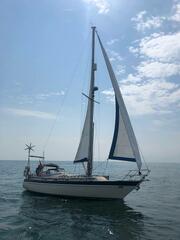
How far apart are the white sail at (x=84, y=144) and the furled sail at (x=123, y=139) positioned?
3.72 m

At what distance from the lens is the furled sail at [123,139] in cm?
2533

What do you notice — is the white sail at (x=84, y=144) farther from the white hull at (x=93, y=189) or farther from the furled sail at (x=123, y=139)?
the furled sail at (x=123, y=139)

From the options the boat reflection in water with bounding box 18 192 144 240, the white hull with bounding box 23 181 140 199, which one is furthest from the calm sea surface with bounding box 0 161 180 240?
the white hull with bounding box 23 181 140 199

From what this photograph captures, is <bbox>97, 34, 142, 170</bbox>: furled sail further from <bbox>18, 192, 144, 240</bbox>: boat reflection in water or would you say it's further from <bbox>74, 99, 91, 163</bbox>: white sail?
<bbox>18, 192, 144, 240</bbox>: boat reflection in water

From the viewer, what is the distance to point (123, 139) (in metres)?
26.0

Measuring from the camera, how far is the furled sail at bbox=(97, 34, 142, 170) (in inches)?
997

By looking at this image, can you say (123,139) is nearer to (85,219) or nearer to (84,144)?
(84,144)

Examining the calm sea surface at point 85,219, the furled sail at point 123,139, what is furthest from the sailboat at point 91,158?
the calm sea surface at point 85,219

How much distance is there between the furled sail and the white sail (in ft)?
12.2

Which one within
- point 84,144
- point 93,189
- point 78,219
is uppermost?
point 84,144

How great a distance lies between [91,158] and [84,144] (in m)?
1.60

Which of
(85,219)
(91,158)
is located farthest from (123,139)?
(85,219)

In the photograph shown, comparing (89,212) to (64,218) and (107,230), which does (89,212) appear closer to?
(64,218)

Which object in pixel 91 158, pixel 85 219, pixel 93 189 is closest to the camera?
pixel 85 219
